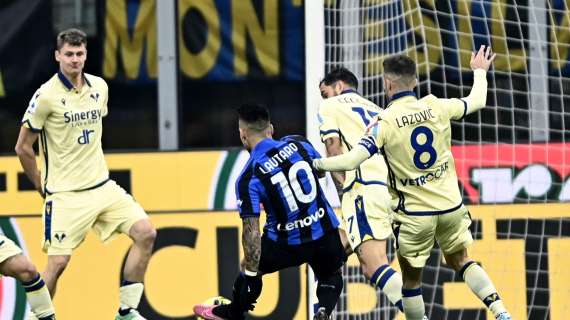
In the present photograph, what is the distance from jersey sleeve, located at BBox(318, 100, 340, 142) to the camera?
9180 mm

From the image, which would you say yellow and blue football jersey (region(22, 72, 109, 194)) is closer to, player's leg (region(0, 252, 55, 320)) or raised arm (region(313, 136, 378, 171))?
player's leg (region(0, 252, 55, 320))

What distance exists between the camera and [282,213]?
335 inches

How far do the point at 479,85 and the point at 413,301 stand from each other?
1418 millimetres

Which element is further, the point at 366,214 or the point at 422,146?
the point at 366,214

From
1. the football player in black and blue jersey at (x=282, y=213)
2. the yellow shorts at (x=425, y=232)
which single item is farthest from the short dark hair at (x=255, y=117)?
the yellow shorts at (x=425, y=232)

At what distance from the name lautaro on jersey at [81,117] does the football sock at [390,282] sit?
2159 millimetres

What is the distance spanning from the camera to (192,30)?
11.2 metres

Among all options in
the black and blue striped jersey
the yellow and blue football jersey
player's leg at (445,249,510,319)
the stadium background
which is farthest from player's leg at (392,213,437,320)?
the yellow and blue football jersey

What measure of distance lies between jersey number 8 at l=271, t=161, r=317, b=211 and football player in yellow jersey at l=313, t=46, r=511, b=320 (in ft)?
0.56

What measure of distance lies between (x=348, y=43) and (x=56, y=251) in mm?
2579

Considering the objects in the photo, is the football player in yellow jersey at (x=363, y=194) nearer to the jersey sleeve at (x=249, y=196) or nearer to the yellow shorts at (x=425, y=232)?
the yellow shorts at (x=425, y=232)

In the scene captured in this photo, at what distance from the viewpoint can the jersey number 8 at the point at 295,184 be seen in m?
8.41

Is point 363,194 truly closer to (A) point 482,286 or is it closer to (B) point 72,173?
(A) point 482,286

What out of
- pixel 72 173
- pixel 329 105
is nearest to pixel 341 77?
pixel 329 105
